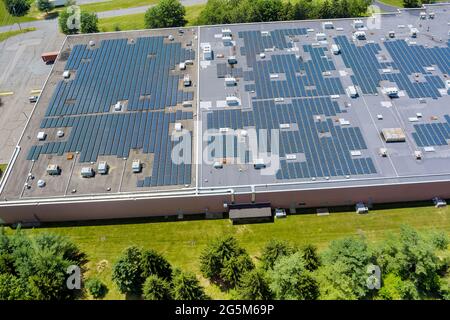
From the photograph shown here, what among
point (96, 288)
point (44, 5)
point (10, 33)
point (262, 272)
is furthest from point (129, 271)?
point (44, 5)

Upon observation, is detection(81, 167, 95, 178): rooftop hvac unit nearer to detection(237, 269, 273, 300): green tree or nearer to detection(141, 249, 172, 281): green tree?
detection(141, 249, 172, 281): green tree

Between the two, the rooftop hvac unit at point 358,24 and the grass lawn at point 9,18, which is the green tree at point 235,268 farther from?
the grass lawn at point 9,18

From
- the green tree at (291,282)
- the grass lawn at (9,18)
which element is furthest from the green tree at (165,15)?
the green tree at (291,282)

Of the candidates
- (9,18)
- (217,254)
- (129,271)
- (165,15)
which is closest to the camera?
(129,271)

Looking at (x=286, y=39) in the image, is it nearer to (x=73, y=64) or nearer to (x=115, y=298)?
(x=73, y=64)

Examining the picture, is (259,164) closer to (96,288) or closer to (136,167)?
(136,167)
